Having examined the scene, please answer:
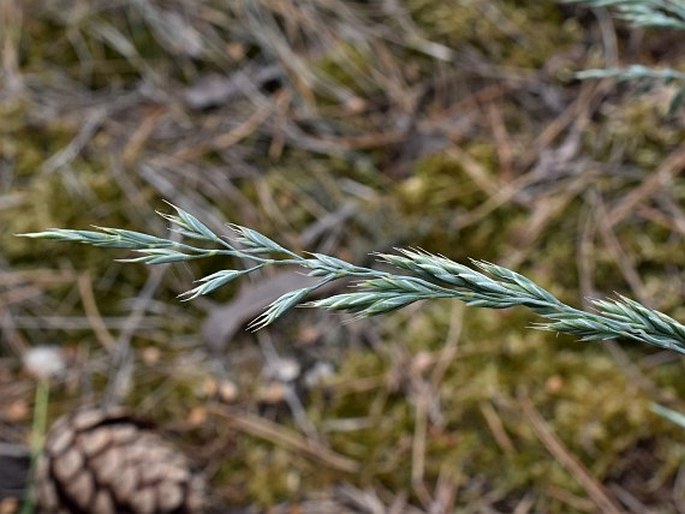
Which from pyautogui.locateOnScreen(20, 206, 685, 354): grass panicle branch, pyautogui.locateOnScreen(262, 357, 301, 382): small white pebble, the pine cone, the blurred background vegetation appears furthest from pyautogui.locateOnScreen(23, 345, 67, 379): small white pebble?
pyautogui.locateOnScreen(20, 206, 685, 354): grass panicle branch

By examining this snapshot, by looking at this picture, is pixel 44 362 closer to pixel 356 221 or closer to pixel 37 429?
pixel 37 429

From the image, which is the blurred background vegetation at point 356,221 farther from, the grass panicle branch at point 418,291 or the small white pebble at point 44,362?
the grass panicle branch at point 418,291

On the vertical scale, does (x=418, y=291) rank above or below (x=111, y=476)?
above

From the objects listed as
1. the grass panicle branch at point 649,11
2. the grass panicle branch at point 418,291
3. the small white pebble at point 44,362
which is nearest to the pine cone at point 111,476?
the small white pebble at point 44,362

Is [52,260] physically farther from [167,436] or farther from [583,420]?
[583,420]

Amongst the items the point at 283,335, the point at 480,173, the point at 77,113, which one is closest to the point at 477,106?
the point at 480,173

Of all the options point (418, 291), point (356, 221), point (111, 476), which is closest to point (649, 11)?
point (418, 291)
